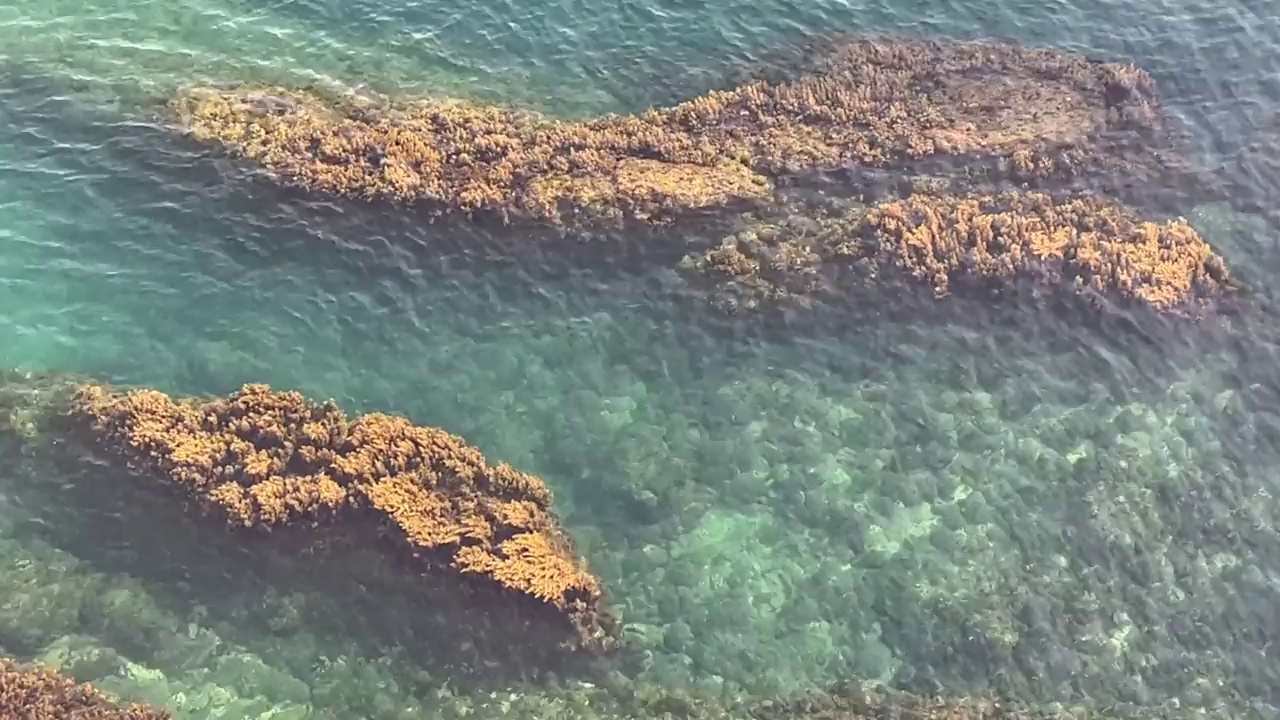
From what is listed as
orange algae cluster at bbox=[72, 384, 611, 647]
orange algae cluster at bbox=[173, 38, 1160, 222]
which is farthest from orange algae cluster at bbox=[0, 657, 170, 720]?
orange algae cluster at bbox=[173, 38, 1160, 222]

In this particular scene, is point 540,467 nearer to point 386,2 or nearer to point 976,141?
point 976,141

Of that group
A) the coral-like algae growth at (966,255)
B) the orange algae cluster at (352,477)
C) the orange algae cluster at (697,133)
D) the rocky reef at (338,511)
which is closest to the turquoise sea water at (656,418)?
the rocky reef at (338,511)

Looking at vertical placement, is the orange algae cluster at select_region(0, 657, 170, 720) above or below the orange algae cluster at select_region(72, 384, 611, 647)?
below

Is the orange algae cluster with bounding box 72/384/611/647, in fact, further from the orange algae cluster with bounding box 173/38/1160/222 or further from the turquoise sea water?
the orange algae cluster with bounding box 173/38/1160/222

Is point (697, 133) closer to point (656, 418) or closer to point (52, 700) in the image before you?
point (656, 418)

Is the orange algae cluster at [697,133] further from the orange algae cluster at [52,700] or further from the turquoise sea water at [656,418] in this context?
the orange algae cluster at [52,700]

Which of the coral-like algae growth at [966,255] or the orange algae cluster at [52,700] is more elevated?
the coral-like algae growth at [966,255]
